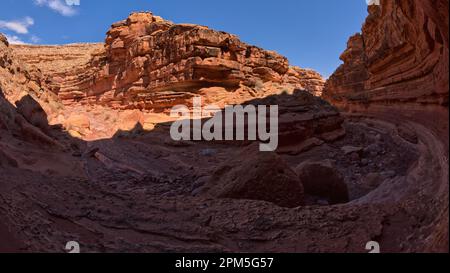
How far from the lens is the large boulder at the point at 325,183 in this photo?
5484 millimetres

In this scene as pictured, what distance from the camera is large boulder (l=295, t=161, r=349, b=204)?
5484mm

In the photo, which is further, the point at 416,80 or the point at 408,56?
the point at 408,56

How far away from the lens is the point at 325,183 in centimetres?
558

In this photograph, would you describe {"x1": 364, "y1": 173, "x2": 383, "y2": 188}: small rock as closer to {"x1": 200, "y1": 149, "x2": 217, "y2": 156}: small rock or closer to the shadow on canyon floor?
the shadow on canyon floor

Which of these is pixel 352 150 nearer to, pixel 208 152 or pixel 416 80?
pixel 416 80

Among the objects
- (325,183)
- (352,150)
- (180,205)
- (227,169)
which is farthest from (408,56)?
(180,205)

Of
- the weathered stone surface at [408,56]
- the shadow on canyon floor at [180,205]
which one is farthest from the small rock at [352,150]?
the weathered stone surface at [408,56]

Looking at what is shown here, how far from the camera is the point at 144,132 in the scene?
40.2 feet

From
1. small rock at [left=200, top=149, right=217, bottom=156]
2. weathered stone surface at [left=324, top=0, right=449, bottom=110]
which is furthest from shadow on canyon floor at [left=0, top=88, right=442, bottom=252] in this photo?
weathered stone surface at [left=324, top=0, right=449, bottom=110]

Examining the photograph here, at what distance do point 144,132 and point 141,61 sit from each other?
7385mm

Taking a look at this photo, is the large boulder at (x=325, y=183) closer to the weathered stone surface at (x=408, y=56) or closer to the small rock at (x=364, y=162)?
the weathered stone surface at (x=408, y=56)

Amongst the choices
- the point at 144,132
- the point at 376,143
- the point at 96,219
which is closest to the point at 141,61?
the point at 144,132

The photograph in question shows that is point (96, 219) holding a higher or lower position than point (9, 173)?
lower
